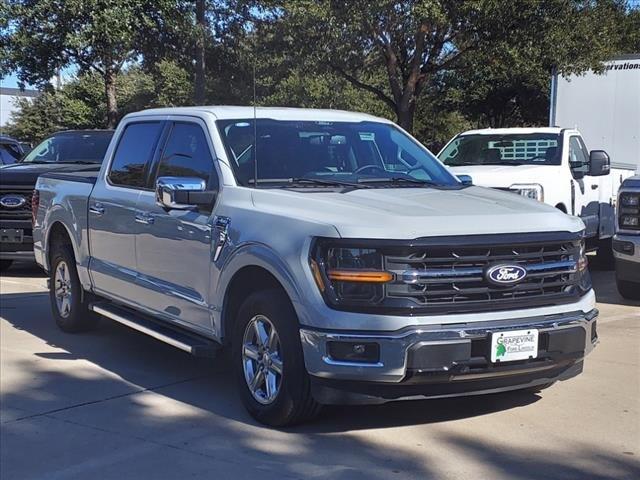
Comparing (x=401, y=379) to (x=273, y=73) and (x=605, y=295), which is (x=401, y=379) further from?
(x=273, y=73)

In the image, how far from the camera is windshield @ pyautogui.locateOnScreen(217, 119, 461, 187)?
5.61m

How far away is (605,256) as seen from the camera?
12.1 metres

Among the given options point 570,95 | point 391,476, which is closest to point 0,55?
point 570,95

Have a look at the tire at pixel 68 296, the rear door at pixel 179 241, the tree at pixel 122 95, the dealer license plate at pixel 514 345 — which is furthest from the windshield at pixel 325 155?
the tree at pixel 122 95

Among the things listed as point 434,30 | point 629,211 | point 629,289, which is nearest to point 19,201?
point 629,211

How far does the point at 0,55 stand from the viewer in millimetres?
19469

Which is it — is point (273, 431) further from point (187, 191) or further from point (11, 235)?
point (11, 235)

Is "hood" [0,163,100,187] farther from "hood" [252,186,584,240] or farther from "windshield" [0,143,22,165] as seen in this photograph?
"hood" [252,186,584,240]

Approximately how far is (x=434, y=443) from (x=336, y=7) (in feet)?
41.7

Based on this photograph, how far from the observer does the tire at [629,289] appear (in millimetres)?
8977

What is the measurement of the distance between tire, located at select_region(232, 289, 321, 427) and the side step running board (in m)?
0.31

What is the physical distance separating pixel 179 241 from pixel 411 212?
6.05 ft

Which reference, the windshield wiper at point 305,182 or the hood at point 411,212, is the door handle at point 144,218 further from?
the hood at point 411,212

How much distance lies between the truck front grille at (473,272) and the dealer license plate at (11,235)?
775cm
